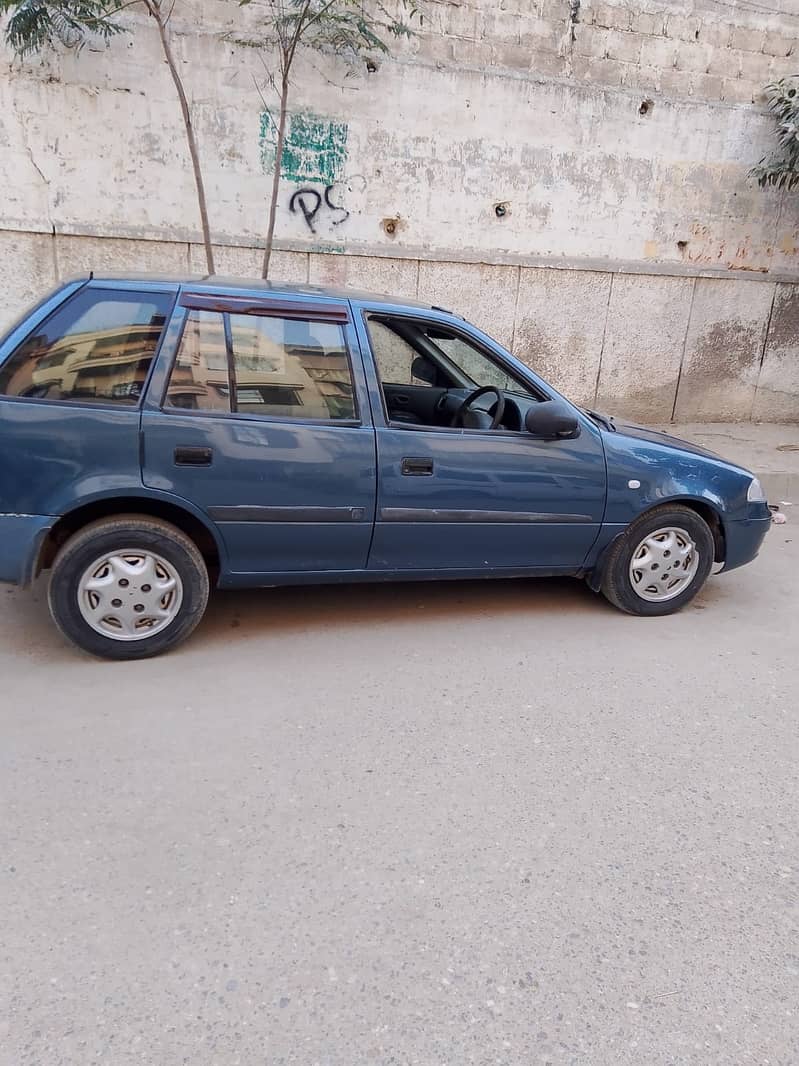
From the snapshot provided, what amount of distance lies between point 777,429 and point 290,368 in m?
8.43

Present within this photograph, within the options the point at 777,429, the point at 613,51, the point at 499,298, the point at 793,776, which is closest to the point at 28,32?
the point at 499,298

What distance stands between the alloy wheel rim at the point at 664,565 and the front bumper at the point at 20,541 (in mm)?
3022

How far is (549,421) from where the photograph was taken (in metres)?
4.00

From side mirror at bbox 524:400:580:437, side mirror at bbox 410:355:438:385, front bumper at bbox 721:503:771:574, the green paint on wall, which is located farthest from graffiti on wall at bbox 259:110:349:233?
front bumper at bbox 721:503:771:574

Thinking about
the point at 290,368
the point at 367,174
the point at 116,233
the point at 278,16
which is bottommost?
the point at 290,368

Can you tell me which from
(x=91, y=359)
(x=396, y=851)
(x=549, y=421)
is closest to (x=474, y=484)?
(x=549, y=421)

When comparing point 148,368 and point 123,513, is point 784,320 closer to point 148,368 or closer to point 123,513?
point 148,368

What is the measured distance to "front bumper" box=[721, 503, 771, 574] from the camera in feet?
14.9

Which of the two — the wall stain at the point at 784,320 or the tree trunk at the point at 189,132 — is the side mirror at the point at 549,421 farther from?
the wall stain at the point at 784,320

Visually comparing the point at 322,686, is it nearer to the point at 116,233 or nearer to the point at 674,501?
the point at 674,501

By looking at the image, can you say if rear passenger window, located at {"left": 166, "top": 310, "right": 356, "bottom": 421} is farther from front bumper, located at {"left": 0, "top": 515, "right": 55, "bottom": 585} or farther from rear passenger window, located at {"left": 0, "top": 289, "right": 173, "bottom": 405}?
front bumper, located at {"left": 0, "top": 515, "right": 55, "bottom": 585}

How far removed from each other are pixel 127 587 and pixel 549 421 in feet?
7.13

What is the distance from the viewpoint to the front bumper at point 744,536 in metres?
4.55

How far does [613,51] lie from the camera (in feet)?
28.7
